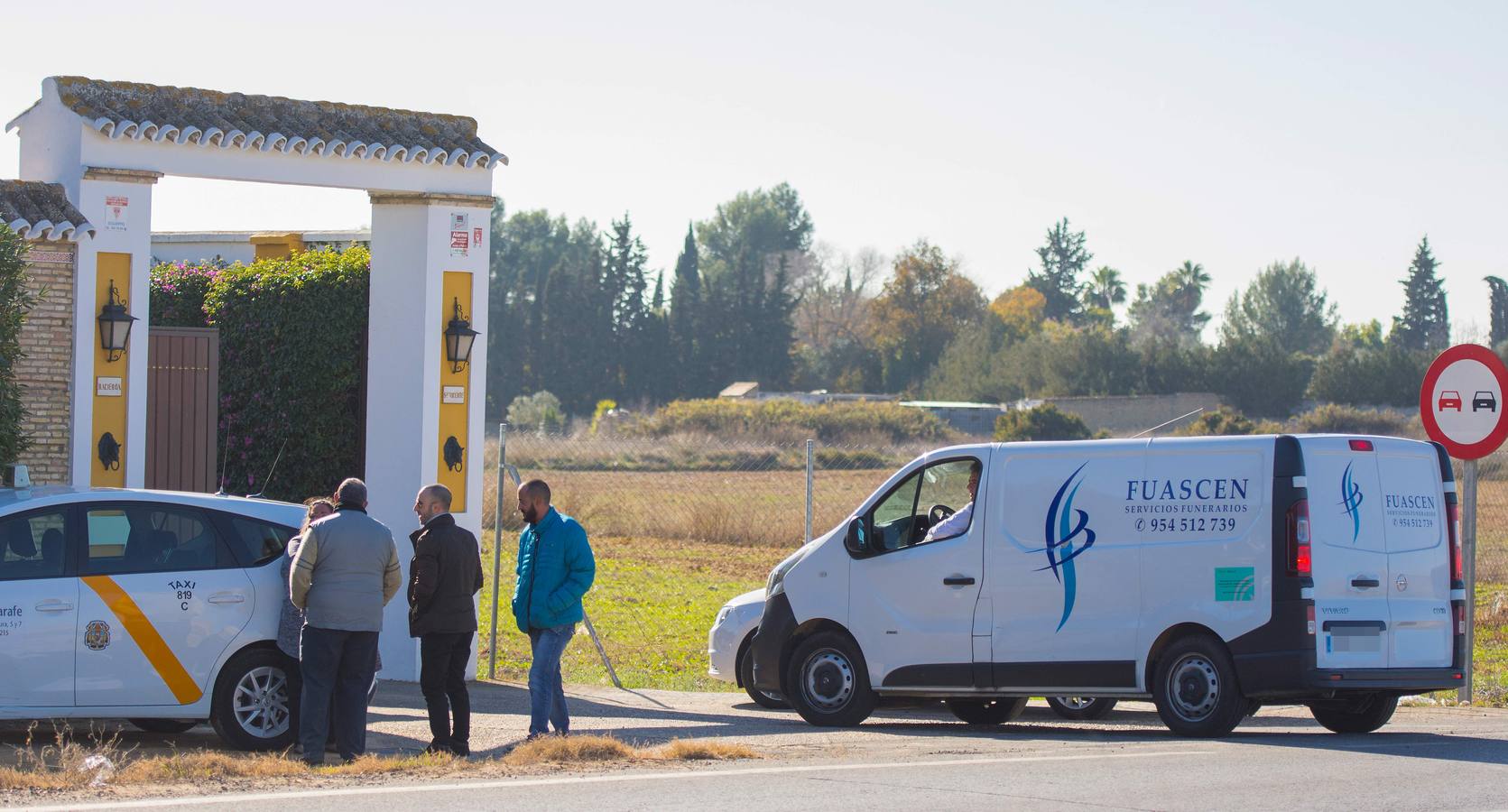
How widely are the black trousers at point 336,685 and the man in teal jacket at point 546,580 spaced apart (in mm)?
977

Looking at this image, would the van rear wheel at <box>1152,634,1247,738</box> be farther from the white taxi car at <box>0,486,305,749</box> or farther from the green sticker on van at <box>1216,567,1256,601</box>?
the white taxi car at <box>0,486,305,749</box>

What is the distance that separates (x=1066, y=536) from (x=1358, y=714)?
2384 mm

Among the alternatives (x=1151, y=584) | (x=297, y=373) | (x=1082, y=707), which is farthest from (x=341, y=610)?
(x=297, y=373)

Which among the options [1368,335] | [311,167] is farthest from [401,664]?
[1368,335]

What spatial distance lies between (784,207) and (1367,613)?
14132 cm

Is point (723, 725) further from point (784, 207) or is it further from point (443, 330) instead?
point (784, 207)

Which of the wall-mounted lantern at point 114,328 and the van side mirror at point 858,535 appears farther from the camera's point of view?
the wall-mounted lantern at point 114,328

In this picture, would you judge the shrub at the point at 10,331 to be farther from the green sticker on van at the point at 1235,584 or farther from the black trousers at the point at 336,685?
the green sticker on van at the point at 1235,584

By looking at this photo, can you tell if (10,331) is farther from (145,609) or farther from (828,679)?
(828,679)

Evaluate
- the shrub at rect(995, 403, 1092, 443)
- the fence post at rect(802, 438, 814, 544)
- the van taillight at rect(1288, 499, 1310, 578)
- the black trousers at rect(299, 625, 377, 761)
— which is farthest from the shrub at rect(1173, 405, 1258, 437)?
the black trousers at rect(299, 625, 377, 761)

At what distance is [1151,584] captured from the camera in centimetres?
1138

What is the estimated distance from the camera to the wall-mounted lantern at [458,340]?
14945mm

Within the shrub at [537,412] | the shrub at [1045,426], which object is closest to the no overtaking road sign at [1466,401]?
the shrub at [1045,426]

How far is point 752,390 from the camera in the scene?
98250 millimetres
